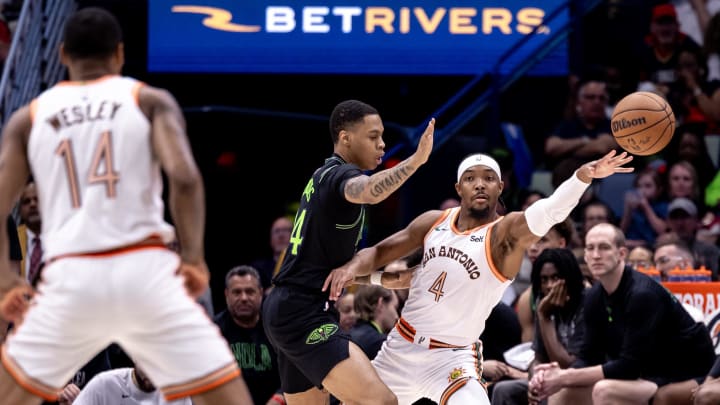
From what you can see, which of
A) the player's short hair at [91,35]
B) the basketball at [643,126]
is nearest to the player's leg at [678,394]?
the basketball at [643,126]

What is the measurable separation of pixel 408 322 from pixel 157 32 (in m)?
6.62

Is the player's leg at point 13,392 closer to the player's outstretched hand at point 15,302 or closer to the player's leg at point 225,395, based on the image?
the player's outstretched hand at point 15,302

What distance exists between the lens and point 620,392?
26.2 ft

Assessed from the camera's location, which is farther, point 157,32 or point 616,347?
point 157,32

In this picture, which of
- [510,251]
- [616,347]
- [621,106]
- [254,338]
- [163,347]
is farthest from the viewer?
[254,338]

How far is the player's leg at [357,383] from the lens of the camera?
19.9 feet

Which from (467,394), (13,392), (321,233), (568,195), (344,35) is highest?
(344,35)

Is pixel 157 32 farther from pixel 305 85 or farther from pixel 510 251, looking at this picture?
pixel 510 251

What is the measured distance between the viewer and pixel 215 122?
13000 millimetres

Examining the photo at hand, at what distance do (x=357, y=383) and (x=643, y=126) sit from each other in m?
2.43

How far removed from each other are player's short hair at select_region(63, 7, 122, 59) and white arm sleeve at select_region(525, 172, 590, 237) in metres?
2.60

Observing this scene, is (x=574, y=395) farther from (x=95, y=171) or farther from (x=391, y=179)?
(x=95, y=171)

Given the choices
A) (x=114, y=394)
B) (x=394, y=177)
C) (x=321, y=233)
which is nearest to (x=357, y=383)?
(x=321, y=233)

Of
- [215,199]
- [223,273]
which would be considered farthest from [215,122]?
[223,273]
